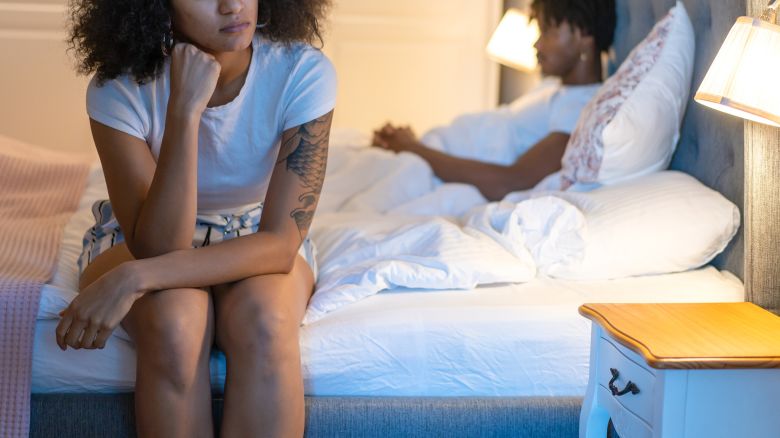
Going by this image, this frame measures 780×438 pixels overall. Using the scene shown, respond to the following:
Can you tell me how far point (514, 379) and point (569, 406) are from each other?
0.10m

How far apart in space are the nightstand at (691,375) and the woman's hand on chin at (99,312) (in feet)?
2.17

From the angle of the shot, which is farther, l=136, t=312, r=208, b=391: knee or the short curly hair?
the short curly hair

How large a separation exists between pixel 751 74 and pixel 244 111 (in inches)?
30.8

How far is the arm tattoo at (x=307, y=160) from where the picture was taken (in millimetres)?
1541

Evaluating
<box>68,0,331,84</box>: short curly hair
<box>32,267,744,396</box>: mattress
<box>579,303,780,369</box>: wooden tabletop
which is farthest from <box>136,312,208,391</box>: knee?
<box>579,303,780,369</box>: wooden tabletop

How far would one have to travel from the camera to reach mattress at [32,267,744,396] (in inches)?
60.3

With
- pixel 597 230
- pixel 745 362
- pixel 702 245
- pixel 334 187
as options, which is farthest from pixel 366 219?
pixel 745 362

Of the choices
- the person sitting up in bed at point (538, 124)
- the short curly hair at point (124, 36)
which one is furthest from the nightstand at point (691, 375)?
the person sitting up in bed at point (538, 124)

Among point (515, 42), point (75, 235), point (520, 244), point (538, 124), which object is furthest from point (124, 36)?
point (515, 42)

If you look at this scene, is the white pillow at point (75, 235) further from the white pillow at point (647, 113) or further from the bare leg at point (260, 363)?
the white pillow at point (647, 113)

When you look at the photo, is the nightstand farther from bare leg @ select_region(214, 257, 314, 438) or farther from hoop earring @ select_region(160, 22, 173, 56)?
hoop earring @ select_region(160, 22, 173, 56)

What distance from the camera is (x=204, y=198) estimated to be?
1.67 m

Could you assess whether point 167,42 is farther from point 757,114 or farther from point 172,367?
point 757,114

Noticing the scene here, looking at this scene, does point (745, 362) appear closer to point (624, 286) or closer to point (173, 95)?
point (624, 286)
